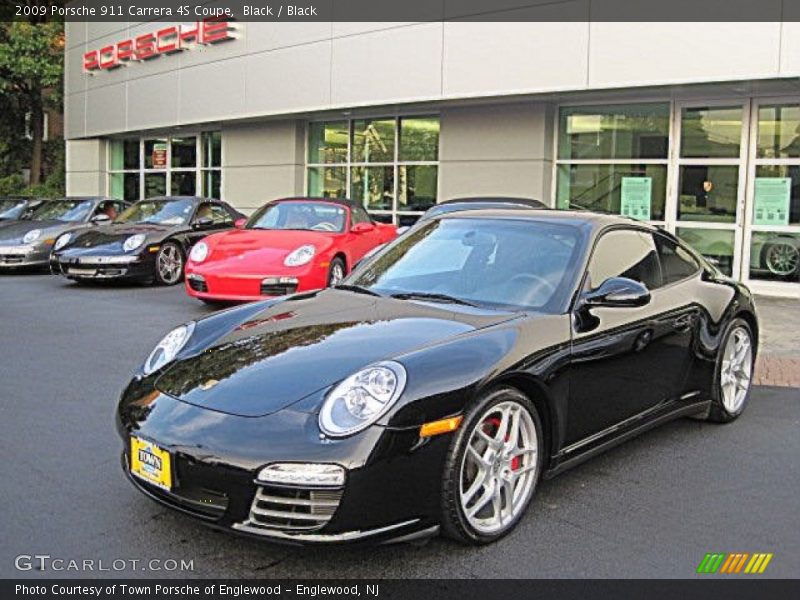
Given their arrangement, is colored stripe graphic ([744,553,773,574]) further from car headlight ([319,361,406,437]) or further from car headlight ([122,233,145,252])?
car headlight ([122,233,145,252])

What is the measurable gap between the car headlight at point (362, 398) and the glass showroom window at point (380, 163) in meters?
12.9

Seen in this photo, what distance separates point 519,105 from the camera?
14242 millimetres

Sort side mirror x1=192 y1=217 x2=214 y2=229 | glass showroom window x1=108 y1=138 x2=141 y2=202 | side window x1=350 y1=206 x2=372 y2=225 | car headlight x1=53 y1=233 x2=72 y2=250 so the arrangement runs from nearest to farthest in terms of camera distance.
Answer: side window x1=350 y1=206 x2=372 y2=225 → car headlight x1=53 y1=233 x2=72 y2=250 → side mirror x1=192 y1=217 x2=214 y2=229 → glass showroom window x1=108 y1=138 x2=141 y2=202

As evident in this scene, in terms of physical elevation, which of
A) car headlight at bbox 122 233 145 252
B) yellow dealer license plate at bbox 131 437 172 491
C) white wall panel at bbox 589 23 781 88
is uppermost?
white wall panel at bbox 589 23 781 88

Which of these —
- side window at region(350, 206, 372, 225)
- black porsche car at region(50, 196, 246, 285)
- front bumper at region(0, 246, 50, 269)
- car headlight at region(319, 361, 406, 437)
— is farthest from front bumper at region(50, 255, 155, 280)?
car headlight at region(319, 361, 406, 437)

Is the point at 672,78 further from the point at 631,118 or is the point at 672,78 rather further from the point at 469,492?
the point at 469,492

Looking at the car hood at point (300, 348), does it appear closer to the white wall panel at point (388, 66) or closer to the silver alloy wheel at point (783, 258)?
the silver alloy wheel at point (783, 258)

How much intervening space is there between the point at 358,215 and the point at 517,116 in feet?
14.7

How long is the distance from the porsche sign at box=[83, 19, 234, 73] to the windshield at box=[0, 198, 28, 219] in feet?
17.2

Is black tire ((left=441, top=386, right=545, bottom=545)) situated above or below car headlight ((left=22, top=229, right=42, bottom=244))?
below

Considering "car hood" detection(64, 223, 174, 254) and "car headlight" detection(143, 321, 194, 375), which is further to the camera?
"car hood" detection(64, 223, 174, 254)

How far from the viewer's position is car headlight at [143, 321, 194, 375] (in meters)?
3.90

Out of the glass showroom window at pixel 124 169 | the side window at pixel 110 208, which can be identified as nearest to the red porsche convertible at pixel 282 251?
the side window at pixel 110 208

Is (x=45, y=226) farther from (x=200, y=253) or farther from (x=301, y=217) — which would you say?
(x=301, y=217)
